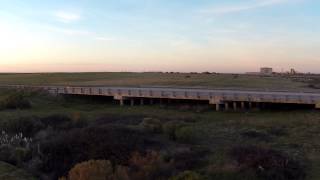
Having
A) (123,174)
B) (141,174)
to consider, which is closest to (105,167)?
(123,174)

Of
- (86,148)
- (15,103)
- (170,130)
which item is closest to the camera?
(86,148)

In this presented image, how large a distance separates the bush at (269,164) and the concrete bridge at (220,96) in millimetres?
17105

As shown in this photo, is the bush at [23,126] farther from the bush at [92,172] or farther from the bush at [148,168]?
the bush at [92,172]

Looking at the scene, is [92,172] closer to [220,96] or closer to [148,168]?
[148,168]

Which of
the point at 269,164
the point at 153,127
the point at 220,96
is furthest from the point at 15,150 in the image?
the point at 220,96

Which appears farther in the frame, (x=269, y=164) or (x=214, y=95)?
(x=214, y=95)

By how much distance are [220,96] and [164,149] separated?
61.3 feet

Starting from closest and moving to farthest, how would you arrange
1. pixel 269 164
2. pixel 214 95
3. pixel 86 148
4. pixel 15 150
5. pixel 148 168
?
pixel 148 168
pixel 269 164
pixel 15 150
pixel 86 148
pixel 214 95

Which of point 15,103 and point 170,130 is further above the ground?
point 15,103

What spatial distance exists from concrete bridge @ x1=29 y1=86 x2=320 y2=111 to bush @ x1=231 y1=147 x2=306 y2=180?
673 inches

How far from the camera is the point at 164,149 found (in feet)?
74.0

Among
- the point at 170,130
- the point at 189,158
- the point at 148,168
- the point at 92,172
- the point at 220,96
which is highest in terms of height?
the point at 220,96

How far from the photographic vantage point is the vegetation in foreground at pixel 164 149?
59.3 feet

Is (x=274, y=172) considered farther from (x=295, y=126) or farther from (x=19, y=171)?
(x=295, y=126)
